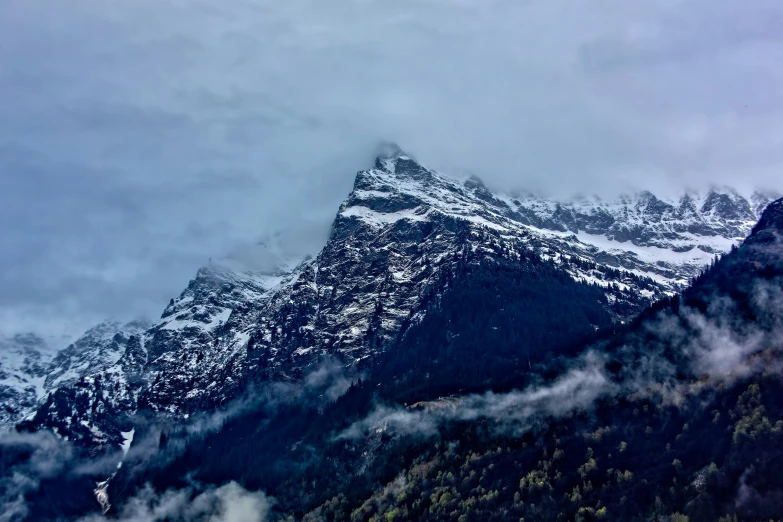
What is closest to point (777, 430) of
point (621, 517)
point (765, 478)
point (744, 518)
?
point (765, 478)

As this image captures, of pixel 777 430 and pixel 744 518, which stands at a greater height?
pixel 777 430

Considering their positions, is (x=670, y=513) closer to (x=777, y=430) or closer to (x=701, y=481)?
(x=701, y=481)

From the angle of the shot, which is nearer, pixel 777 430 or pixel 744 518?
pixel 744 518

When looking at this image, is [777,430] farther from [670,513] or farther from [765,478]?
[670,513]

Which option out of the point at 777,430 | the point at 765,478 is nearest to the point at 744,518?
the point at 765,478

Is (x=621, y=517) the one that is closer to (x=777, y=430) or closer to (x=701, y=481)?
(x=701, y=481)

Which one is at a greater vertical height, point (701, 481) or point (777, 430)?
point (777, 430)

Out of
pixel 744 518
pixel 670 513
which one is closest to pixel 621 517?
pixel 670 513

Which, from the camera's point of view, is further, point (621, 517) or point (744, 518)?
point (621, 517)
